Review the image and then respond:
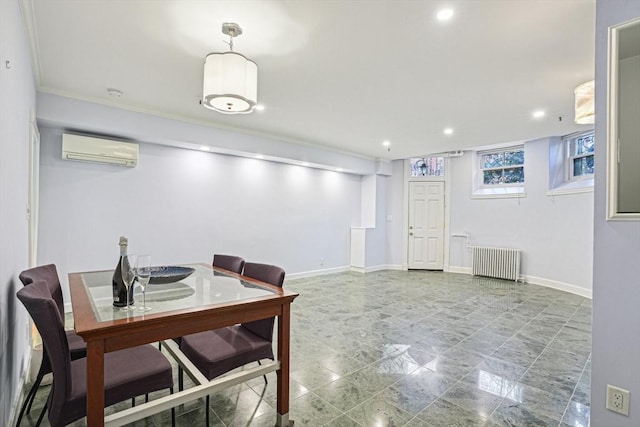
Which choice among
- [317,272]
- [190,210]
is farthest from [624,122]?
[317,272]

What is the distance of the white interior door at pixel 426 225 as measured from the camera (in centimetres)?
737

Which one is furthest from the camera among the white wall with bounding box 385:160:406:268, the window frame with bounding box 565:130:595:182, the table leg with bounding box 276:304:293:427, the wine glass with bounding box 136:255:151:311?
the white wall with bounding box 385:160:406:268

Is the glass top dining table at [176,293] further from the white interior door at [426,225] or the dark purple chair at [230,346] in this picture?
the white interior door at [426,225]

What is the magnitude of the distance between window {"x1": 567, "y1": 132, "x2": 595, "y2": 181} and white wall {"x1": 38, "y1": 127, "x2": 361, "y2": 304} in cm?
419

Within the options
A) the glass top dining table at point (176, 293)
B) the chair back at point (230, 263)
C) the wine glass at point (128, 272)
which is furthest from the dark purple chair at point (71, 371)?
the chair back at point (230, 263)

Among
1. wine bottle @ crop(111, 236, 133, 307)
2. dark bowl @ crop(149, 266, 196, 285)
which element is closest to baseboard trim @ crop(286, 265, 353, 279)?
dark bowl @ crop(149, 266, 196, 285)

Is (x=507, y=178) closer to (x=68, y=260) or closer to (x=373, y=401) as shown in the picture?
(x=373, y=401)

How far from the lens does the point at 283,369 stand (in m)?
1.88

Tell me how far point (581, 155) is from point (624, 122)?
195 inches

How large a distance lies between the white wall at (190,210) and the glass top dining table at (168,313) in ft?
7.05

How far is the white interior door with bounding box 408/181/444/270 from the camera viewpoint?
737 cm

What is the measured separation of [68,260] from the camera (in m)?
3.91

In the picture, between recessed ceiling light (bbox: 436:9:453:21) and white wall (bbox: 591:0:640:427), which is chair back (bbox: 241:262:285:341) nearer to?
white wall (bbox: 591:0:640:427)

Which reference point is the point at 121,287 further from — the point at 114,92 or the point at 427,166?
the point at 427,166
